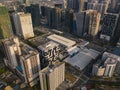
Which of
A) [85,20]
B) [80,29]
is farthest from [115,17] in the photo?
[80,29]

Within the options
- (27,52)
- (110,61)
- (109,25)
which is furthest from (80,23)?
(27,52)

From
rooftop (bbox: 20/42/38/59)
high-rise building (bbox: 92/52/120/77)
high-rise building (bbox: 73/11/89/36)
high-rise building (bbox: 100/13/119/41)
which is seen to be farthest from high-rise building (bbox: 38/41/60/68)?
high-rise building (bbox: 100/13/119/41)

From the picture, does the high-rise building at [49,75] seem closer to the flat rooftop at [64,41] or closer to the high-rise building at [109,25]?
the flat rooftop at [64,41]

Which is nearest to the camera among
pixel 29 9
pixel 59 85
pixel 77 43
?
A: pixel 59 85

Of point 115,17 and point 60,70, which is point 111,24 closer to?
point 115,17

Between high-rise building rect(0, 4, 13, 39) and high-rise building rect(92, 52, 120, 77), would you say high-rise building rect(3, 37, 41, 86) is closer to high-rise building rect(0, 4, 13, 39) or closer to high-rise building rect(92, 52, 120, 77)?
high-rise building rect(92, 52, 120, 77)
